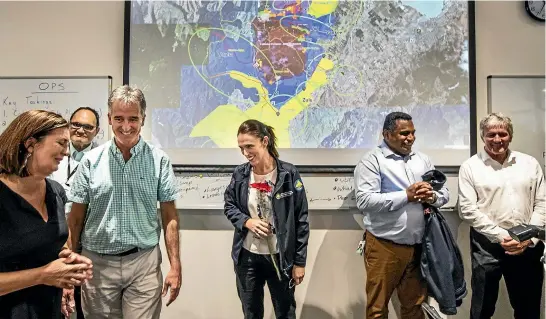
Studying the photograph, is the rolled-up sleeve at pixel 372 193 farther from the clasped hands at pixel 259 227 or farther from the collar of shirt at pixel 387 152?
the clasped hands at pixel 259 227

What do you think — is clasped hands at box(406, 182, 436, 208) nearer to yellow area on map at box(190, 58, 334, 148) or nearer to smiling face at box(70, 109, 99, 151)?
yellow area on map at box(190, 58, 334, 148)

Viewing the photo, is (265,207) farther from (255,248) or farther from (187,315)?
(187,315)

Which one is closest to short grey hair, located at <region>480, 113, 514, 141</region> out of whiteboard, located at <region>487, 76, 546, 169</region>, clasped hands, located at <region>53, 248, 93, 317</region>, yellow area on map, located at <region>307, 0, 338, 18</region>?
whiteboard, located at <region>487, 76, 546, 169</region>

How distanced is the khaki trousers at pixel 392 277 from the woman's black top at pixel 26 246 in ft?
5.31

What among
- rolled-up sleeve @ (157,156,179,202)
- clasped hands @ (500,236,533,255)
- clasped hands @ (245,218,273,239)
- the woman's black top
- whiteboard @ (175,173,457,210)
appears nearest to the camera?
the woman's black top

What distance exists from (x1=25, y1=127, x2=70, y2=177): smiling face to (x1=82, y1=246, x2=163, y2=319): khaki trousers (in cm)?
51

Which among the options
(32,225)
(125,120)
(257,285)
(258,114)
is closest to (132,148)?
(125,120)

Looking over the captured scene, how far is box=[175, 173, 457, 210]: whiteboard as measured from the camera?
2.68 metres

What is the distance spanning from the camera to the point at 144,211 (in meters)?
1.75

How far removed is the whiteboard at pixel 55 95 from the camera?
2.71 metres

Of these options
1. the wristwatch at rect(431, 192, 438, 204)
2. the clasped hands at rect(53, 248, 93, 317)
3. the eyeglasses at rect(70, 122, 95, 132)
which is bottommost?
the clasped hands at rect(53, 248, 93, 317)

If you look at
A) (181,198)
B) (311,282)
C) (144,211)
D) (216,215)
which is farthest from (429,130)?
(144,211)

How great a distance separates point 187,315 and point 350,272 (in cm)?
114

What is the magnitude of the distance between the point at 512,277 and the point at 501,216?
367 mm
